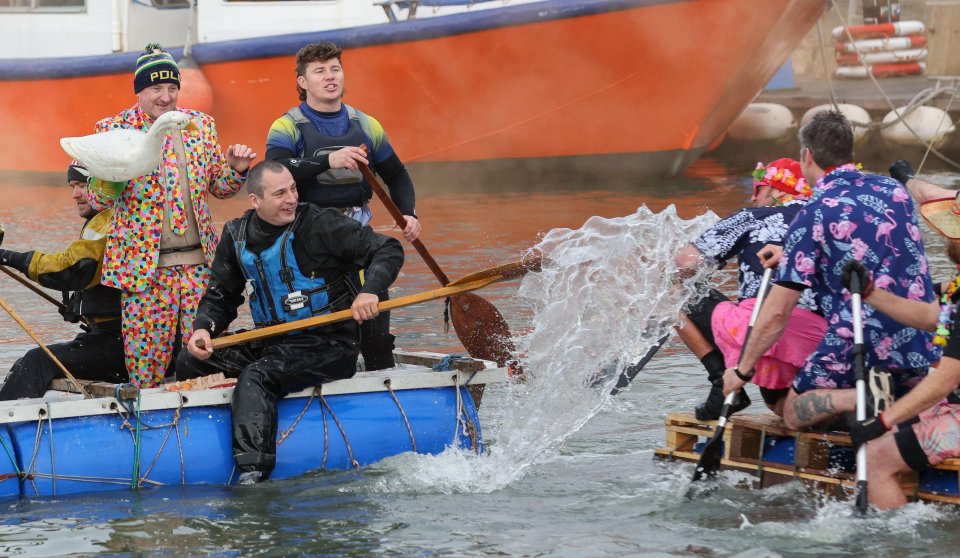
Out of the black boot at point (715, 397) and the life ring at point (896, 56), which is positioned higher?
the life ring at point (896, 56)

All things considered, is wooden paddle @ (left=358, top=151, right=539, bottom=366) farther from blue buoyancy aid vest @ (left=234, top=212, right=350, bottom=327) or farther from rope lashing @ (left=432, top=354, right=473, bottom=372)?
blue buoyancy aid vest @ (left=234, top=212, right=350, bottom=327)

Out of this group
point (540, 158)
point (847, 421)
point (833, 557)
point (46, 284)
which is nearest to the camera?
point (833, 557)

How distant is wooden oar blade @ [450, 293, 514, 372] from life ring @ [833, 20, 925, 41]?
18.5m

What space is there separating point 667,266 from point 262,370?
1894 millimetres

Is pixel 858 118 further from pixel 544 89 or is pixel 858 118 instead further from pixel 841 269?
pixel 841 269

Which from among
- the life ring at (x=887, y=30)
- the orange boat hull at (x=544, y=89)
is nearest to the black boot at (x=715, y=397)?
the orange boat hull at (x=544, y=89)

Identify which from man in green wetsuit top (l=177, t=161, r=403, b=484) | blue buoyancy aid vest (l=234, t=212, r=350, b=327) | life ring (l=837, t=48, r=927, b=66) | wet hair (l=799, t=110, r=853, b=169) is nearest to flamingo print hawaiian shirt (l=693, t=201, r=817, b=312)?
wet hair (l=799, t=110, r=853, b=169)

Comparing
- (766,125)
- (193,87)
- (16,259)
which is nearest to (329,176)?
(16,259)

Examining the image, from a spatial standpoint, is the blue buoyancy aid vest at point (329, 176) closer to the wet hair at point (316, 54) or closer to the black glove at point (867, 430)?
the wet hair at point (316, 54)

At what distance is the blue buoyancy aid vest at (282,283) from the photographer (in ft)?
20.4

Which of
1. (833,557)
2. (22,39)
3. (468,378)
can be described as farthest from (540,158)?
(833,557)

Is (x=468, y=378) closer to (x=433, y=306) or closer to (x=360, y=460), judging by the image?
(x=360, y=460)

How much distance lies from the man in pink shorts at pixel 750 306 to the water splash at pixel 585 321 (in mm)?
129

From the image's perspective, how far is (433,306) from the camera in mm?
10656
